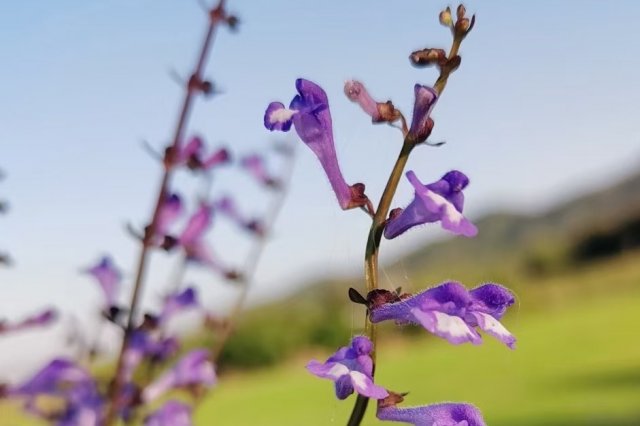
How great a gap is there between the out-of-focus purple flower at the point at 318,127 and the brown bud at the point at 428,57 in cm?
14

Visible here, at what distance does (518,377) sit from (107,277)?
14683 mm

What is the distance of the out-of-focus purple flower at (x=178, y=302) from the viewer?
2.37 metres

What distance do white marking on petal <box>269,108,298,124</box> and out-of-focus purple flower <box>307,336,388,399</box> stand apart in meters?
0.29

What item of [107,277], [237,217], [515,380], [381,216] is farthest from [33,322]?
[515,380]

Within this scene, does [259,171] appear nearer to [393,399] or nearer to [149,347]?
[149,347]

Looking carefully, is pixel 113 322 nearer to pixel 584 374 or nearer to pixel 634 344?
pixel 584 374

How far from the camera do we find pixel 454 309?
1135 mm

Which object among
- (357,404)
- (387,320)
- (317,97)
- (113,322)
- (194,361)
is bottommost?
(357,404)

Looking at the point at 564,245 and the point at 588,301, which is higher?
the point at 564,245

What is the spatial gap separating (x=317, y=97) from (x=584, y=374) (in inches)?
628

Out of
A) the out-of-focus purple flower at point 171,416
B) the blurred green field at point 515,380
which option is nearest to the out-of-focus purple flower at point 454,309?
the out-of-focus purple flower at point 171,416

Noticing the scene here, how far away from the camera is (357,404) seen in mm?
1052

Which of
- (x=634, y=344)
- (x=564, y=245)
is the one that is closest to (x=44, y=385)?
(x=634, y=344)

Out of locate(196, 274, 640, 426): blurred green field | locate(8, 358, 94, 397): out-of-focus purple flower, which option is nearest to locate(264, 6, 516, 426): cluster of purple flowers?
locate(8, 358, 94, 397): out-of-focus purple flower
